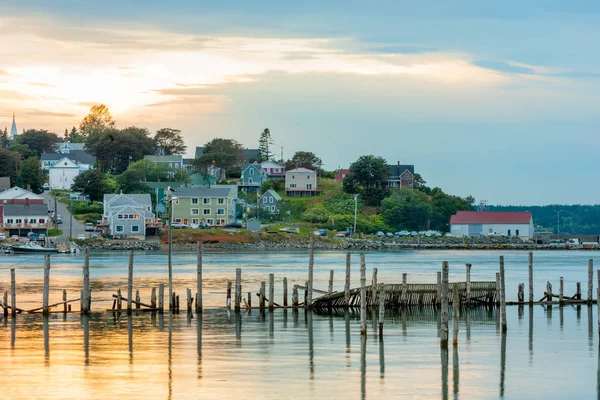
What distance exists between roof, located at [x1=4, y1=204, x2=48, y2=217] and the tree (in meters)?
22.2

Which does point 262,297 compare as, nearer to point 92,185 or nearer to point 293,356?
point 293,356

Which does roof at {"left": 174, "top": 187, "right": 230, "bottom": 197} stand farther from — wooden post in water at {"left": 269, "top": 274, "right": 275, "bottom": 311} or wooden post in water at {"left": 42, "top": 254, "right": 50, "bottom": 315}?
wooden post in water at {"left": 42, "top": 254, "right": 50, "bottom": 315}

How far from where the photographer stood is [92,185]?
187 metres

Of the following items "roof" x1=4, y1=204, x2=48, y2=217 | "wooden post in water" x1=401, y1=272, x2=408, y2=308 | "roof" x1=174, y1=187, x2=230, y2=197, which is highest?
"roof" x1=174, y1=187, x2=230, y2=197

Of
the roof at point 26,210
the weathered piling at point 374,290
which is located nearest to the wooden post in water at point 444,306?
the weathered piling at point 374,290

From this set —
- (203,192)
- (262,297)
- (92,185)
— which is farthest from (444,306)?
(92,185)

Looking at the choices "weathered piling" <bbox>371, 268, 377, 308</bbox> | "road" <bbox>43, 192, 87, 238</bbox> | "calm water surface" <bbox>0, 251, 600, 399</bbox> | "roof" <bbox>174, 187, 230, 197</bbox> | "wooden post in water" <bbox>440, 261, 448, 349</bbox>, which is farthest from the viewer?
"roof" <bbox>174, 187, 230, 197</bbox>

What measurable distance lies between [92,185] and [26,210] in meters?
24.5

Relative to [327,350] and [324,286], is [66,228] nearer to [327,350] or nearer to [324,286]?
[324,286]

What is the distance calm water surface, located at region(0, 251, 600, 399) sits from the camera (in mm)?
29391

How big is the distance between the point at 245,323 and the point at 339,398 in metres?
18.4

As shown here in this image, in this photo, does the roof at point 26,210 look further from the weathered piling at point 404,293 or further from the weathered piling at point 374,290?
the weathered piling at point 374,290

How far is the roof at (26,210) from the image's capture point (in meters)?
163

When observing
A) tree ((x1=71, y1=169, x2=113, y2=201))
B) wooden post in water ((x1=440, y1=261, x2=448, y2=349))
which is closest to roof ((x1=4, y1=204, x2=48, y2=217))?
tree ((x1=71, y1=169, x2=113, y2=201))
